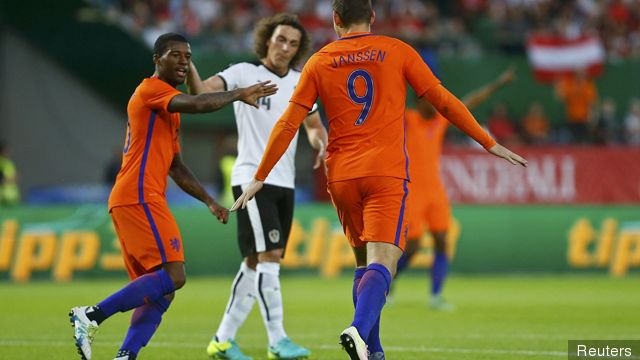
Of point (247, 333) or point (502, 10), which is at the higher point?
point (502, 10)

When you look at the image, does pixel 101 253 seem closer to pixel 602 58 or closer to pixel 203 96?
pixel 203 96

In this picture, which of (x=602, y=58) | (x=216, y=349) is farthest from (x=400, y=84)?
(x=602, y=58)

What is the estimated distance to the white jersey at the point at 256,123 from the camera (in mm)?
9070

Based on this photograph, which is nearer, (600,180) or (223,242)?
(223,242)

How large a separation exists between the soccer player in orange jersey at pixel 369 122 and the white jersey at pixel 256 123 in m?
1.91

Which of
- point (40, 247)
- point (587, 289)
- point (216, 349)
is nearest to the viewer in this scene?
point (216, 349)

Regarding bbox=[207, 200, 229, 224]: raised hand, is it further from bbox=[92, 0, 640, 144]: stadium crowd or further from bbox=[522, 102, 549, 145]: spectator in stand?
bbox=[522, 102, 549, 145]: spectator in stand

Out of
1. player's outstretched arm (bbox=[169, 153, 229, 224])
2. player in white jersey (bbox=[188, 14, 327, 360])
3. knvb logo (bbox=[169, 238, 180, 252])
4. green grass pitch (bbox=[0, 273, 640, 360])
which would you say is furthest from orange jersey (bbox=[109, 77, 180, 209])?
green grass pitch (bbox=[0, 273, 640, 360])

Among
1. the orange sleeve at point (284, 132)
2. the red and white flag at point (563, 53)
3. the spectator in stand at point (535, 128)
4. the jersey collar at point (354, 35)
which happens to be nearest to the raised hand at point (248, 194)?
the orange sleeve at point (284, 132)

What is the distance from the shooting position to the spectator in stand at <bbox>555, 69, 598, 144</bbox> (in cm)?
2627

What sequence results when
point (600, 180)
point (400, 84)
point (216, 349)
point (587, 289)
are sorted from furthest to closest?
1. point (600, 180)
2. point (587, 289)
3. point (216, 349)
4. point (400, 84)

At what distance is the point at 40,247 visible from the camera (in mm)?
18594

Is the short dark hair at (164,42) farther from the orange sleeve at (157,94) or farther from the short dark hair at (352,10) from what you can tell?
the short dark hair at (352,10)

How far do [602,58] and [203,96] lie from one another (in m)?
21.5
